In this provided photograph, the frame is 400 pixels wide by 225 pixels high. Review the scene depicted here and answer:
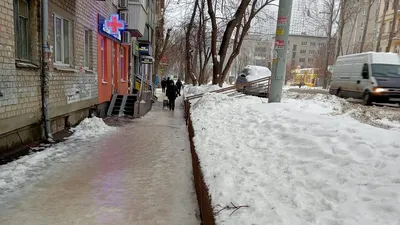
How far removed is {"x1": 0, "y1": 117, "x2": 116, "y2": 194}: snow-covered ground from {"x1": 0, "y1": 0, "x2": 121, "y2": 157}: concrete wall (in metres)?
0.55

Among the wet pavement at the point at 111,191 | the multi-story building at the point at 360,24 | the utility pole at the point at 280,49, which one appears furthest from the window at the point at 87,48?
the multi-story building at the point at 360,24

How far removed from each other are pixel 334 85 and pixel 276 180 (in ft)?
53.5

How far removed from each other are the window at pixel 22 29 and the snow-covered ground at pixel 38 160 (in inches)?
80.7

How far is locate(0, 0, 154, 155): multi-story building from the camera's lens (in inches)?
226

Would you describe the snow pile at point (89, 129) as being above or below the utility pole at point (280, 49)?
below

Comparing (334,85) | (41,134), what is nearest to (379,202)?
(41,134)

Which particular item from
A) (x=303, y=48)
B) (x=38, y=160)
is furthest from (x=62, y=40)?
(x=303, y=48)

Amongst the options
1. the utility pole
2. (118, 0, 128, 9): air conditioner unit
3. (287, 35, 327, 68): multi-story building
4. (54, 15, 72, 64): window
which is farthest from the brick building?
(287, 35, 327, 68): multi-story building

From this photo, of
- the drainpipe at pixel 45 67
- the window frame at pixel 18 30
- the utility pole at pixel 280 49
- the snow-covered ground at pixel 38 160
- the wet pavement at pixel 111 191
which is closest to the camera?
the wet pavement at pixel 111 191

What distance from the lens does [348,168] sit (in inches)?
115

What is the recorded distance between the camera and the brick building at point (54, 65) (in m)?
5.70

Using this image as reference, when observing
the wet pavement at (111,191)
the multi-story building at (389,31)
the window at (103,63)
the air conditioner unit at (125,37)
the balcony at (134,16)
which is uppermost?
Answer: the multi-story building at (389,31)

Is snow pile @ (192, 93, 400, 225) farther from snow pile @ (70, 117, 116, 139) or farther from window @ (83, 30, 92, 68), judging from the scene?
window @ (83, 30, 92, 68)

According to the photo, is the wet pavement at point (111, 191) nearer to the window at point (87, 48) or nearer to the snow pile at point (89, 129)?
the snow pile at point (89, 129)
